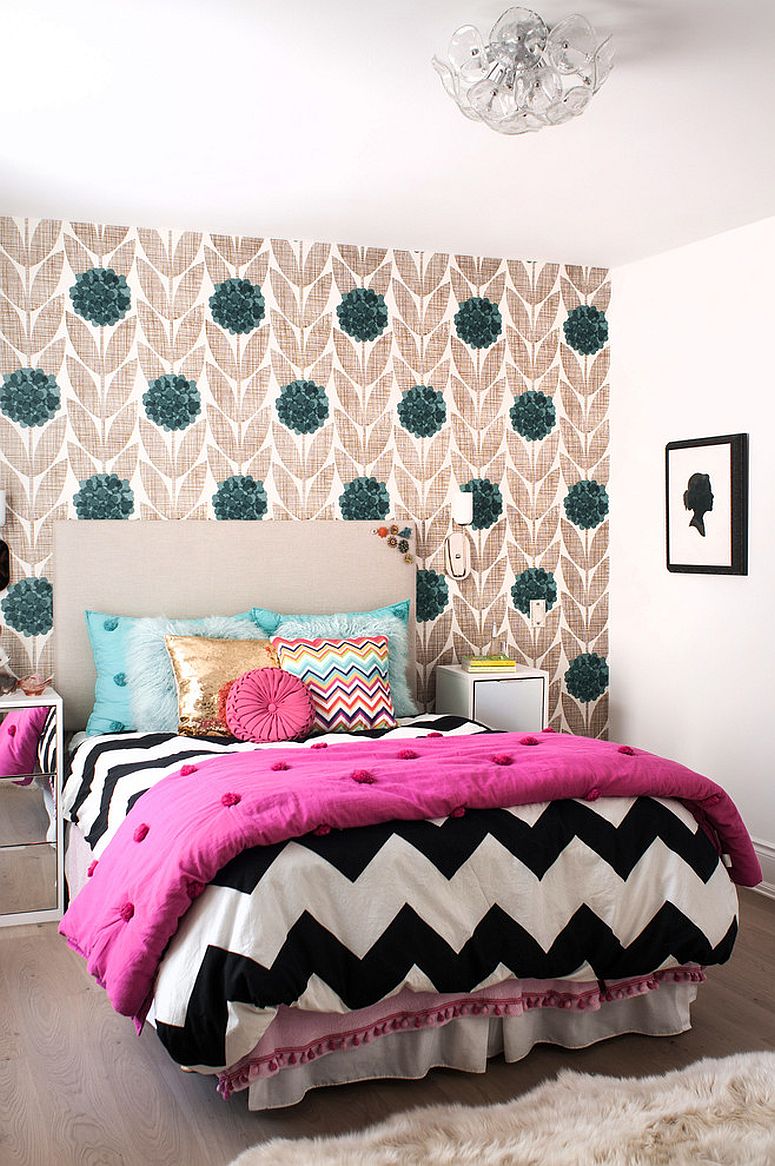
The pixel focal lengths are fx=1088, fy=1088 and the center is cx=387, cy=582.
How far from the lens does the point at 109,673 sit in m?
4.18

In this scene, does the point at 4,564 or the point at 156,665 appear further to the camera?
the point at 4,564

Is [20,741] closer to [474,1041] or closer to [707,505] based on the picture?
[474,1041]

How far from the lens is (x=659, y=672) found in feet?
16.3

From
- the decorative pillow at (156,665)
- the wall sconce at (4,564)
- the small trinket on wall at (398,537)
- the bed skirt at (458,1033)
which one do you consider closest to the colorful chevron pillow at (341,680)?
the decorative pillow at (156,665)

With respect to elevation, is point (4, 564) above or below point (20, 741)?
above

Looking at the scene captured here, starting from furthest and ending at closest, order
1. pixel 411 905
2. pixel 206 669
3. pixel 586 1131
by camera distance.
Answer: pixel 206 669, pixel 411 905, pixel 586 1131

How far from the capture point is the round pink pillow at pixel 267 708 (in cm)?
386

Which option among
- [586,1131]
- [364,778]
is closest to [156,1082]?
[364,778]

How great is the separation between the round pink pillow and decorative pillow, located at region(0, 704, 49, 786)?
69 cm

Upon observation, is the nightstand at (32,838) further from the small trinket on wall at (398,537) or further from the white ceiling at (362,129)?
the white ceiling at (362,129)

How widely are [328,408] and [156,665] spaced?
142 centimetres

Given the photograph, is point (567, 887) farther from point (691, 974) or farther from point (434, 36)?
point (434, 36)

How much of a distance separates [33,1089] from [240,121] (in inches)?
109

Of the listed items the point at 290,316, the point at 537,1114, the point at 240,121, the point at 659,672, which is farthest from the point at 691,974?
the point at 290,316
